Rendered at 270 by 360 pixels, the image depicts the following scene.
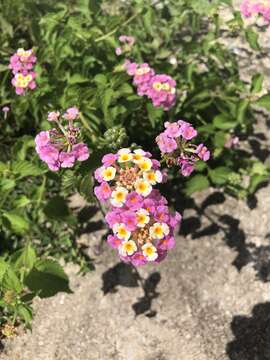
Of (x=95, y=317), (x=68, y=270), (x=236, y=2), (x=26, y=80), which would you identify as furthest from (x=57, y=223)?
(x=236, y=2)

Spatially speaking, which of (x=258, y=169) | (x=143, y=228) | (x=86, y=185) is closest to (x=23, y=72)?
(x=86, y=185)

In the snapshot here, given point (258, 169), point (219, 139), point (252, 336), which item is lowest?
point (252, 336)

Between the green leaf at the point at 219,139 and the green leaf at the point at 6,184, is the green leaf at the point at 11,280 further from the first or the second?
the green leaf at the point at 219,139

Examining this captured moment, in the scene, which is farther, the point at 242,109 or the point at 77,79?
the point at 242,109

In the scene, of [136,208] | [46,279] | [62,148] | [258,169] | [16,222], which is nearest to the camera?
[136,208]

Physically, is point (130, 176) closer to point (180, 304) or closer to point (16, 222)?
point (16, 222)

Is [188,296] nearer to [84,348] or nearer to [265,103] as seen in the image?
[84,348]

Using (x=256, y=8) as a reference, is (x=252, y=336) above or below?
below

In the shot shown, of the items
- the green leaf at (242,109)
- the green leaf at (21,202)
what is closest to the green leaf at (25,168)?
the green leaf at (21,202)

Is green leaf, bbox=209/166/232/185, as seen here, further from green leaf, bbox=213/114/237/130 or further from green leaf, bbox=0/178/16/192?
green leaf, bbox=0/178/16/192
